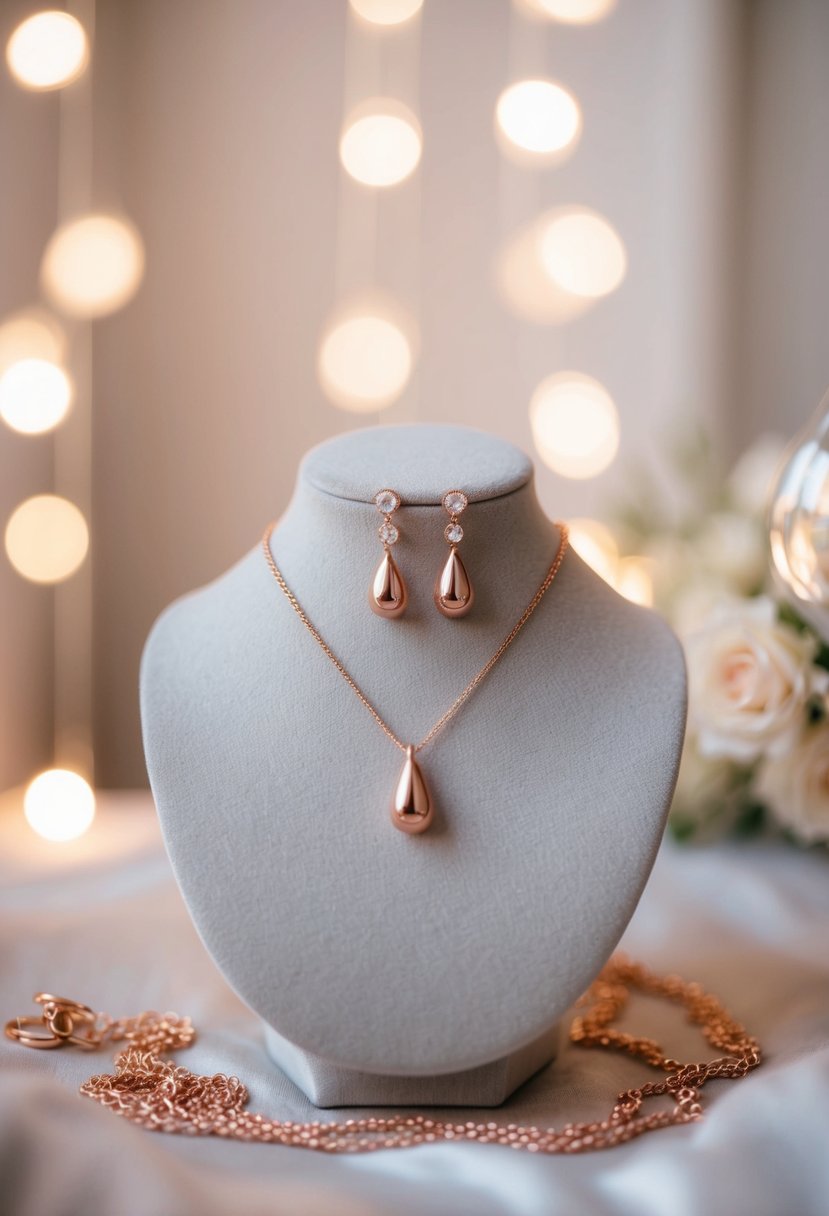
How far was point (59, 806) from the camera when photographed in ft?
4.96

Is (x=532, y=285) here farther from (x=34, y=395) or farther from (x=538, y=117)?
(x=34, y=395)

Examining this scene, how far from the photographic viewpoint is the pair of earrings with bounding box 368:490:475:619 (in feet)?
2.76

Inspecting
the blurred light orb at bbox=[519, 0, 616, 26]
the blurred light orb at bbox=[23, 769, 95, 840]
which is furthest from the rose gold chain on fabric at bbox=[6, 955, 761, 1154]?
the blurred light orb at bbox=[519, 0, 616, 26]

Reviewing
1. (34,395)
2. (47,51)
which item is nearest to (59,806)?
(34,395)

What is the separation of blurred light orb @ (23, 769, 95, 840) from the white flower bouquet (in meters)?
0.77

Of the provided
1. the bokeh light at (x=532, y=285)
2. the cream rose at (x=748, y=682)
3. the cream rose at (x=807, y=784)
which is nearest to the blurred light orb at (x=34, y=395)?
the bokeh light at (x=532, y=285)

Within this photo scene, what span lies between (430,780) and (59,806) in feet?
2.75

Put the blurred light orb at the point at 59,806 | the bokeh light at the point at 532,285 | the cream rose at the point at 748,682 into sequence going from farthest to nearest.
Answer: the bokeh light at the point at 532,285 → the blurred light orb at the point at 59,806 → the cream rose at the point at 748,682

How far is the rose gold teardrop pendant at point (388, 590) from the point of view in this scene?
842 millimetres

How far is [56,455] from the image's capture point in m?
1.63

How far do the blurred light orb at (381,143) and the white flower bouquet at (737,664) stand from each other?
592 millimetres

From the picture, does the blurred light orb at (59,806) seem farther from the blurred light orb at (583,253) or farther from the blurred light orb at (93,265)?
the blurred light orb at (583,253)

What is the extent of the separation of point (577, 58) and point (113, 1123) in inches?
60.2

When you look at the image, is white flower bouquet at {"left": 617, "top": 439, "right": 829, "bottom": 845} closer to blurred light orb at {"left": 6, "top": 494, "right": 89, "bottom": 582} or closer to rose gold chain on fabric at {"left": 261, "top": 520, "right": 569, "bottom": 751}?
rose gold chain on fabric at {"left": 261, "top": 520, "right": 569, "bottom": 751}
